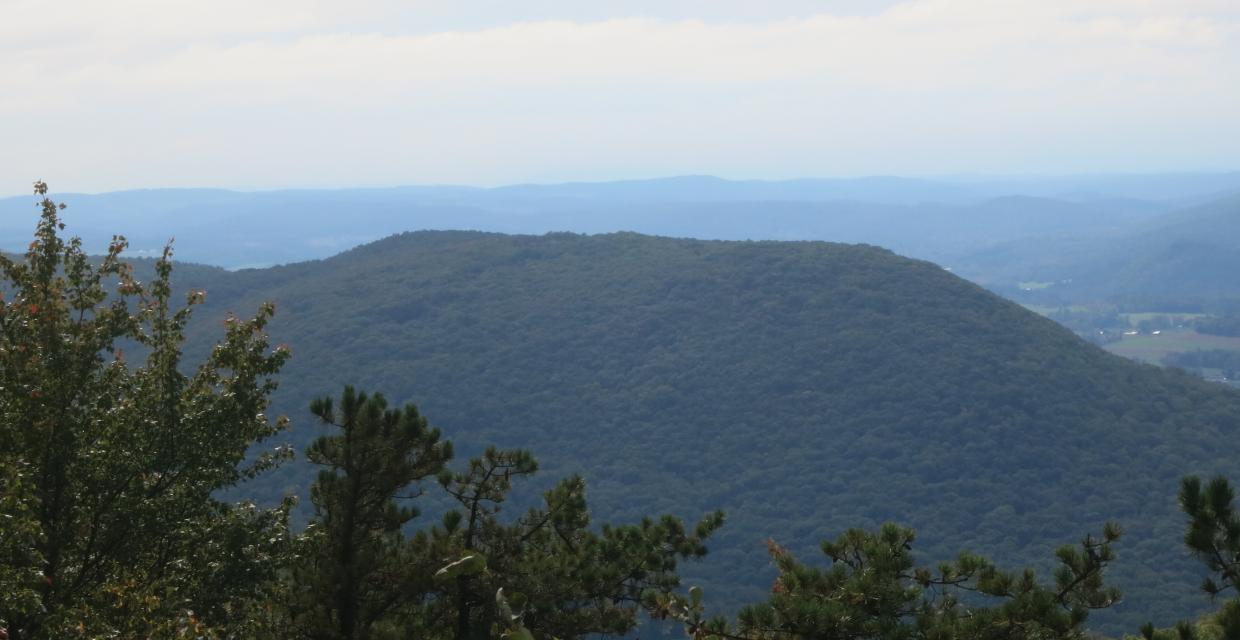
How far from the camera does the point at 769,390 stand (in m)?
115

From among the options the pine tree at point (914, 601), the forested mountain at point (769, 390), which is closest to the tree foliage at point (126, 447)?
the pine tree at point (914, 601)

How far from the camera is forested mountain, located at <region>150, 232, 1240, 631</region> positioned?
89875mm

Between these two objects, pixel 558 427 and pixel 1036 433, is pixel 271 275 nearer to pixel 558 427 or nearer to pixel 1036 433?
pixel 558 427

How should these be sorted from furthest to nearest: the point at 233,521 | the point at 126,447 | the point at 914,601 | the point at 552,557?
the point at 552,557 → the point at 233,521 → the point at 126,447 → the point at 914,601

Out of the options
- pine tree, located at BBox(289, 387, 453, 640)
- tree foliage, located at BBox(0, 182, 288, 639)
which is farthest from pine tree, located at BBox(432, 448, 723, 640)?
tree foliage, located at BBox(0, 182, 288, 639)

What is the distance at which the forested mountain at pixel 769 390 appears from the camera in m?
89.9

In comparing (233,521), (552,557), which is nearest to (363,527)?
(233,521)

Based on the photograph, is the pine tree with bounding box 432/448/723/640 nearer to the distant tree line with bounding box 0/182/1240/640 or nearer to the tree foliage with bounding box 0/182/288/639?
the distant tree line with bounding box 0/182/1240/640

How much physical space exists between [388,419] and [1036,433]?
101252 millimetres

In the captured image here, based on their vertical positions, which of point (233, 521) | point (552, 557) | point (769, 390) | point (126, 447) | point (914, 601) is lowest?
point (769, 390)

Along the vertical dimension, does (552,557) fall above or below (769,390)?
above

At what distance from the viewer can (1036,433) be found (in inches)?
4031

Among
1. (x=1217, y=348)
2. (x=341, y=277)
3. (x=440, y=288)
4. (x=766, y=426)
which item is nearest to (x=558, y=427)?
(x=766, y=426)

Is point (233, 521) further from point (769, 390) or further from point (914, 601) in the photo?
point (769, 390)
